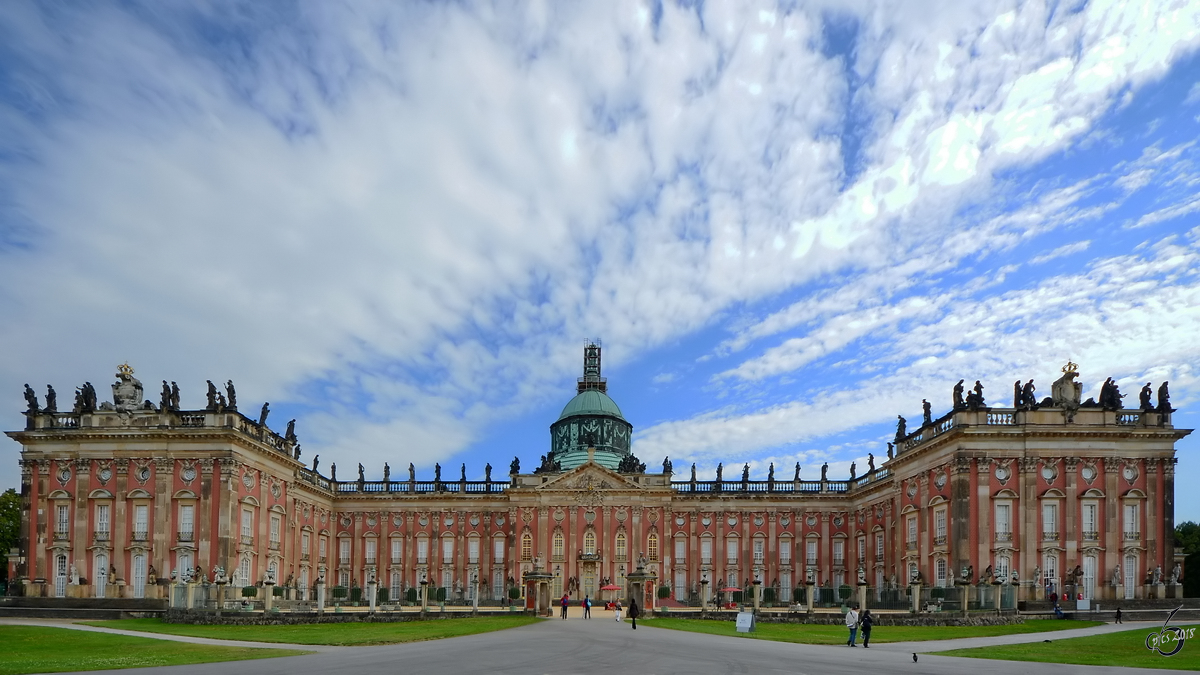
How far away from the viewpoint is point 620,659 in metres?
28.6

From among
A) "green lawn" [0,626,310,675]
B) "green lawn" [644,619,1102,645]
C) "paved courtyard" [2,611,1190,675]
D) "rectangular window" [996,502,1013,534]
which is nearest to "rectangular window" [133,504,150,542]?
"green lawn" [0,626,310,675]

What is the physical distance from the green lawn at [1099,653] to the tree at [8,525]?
70912 millimetres

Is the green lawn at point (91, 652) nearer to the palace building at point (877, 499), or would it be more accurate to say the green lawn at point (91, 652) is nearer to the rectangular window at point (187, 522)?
the palace building at point (877, 499)

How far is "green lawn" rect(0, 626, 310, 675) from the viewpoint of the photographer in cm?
2748

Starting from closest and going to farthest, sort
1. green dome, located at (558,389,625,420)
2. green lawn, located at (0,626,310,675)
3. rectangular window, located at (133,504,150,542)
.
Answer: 1. green lawn, located at (0,626,310,675)
2. rectangular window, located at (133,504,150,542)
3. green dome, located at (558,389,625,420)

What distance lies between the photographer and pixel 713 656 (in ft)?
97.9

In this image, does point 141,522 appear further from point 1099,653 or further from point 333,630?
point 1099,653

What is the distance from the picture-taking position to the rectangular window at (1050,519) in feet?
185

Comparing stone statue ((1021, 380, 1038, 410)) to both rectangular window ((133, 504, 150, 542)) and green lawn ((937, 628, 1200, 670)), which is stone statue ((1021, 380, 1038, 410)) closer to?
green lawn ((937, 628, 1200, 670))

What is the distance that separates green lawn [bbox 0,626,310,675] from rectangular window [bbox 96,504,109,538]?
66.0 ft

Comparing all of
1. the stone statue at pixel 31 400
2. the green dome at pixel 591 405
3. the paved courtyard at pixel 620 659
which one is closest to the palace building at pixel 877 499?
the stone statue at pixel 31 400

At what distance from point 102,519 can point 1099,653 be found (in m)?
55.2

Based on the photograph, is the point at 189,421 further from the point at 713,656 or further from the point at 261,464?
the point at 713,656

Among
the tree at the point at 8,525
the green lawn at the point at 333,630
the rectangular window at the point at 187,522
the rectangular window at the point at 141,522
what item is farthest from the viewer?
the tree at the point at 8,525
